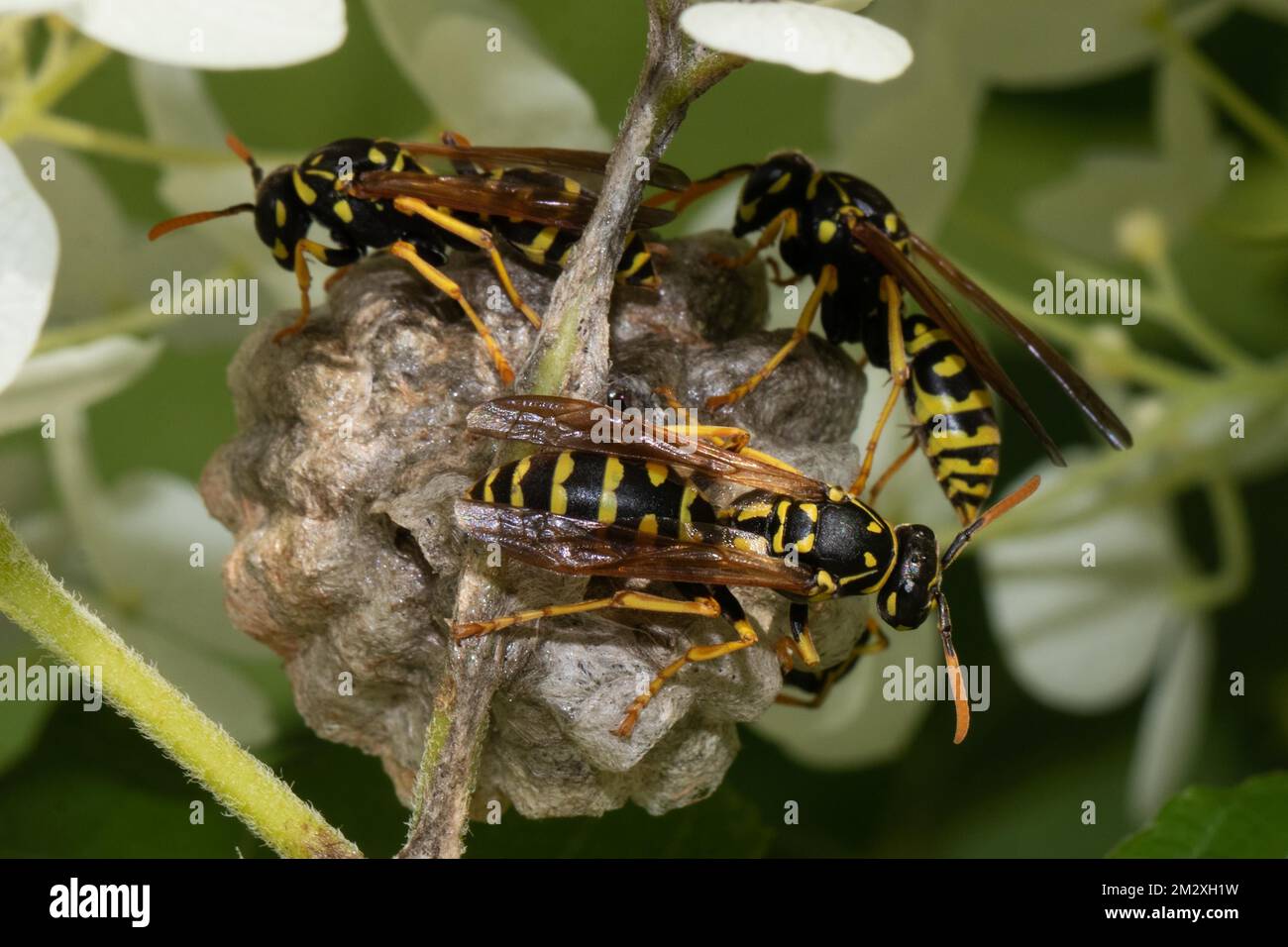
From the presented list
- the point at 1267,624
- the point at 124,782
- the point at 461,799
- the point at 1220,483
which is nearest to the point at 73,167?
the point at 124,782

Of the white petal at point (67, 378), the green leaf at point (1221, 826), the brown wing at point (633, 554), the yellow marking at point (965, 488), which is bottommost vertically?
the green leaf at point (1221, 826)

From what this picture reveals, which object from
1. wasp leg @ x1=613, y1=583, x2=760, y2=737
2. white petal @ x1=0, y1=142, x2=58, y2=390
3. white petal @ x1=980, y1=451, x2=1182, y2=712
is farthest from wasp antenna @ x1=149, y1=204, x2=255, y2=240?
white petal @ x1=980, y1=451, x2=1182, y2=712

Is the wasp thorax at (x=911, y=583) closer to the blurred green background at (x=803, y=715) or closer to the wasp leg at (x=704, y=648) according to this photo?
the wasp leg at (x=704, y=648)

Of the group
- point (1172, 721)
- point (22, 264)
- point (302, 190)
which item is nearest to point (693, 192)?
point (302, 190)

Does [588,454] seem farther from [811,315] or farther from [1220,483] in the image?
[1220,483]

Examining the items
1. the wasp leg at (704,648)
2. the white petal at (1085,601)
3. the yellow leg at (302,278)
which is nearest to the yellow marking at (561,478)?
the wasp leg at (704,648)

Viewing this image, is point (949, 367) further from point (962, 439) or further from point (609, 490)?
point (609, 490)
